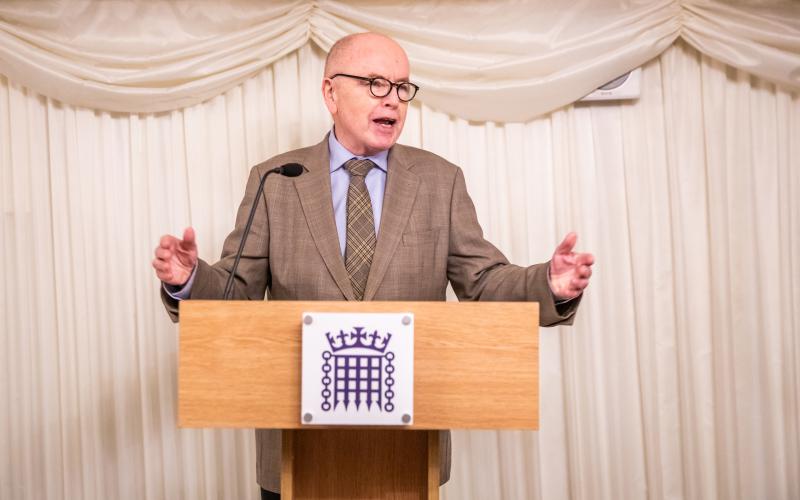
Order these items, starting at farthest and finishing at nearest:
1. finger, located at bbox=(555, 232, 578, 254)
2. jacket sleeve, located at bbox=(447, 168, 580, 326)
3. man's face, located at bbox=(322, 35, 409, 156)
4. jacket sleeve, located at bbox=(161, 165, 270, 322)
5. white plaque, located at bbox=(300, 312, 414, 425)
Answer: man's face, located at bbox=(322, 35, 409, 156) < jacket sleeve, located at bbox=(161, 165, 270, 322) < jacket sleeve, located at bbox=(447, 168, 580, 326) < finger, located at bbox=(555, 232, 578, 254) < white plaque, located at bbox=(300, 312, 414, 425)

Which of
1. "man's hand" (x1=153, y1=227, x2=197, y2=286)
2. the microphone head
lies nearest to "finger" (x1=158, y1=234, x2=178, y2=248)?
"man's hand" (x1=153, y1=227, x2=197, y2=286)

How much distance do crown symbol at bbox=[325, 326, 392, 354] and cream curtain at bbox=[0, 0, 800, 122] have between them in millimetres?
1609

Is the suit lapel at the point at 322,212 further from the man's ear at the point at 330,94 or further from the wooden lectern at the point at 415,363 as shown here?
the wooden lectern at the point at 415,363

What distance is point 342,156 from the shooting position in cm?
208

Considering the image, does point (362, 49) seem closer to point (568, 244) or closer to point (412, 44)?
point (412, 44)

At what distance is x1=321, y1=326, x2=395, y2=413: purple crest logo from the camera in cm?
134

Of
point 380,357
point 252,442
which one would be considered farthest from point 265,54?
point 380,357

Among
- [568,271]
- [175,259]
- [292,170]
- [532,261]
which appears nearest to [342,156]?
[292,170]

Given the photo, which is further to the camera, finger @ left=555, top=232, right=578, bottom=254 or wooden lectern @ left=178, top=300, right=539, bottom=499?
finger @ left=555, top=232, right=578, bottom=254

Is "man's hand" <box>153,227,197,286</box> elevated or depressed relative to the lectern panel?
elevated

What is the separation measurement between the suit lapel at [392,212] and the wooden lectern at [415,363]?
0.47 meters

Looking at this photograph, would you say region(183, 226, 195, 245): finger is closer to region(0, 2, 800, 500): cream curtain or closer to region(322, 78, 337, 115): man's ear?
region(322, 78, 337, 115): man's ear

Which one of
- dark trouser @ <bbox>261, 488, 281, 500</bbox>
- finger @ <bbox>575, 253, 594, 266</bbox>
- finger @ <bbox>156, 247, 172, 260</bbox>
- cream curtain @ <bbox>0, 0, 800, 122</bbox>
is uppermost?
cream curtain @ <bbox>0, 0, 800, 122</bbox>

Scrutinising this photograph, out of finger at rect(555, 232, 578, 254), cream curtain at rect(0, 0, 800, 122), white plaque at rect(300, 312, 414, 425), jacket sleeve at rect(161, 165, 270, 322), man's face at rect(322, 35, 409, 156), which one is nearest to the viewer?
white plaque at rect(300, 312, 414, 425)
